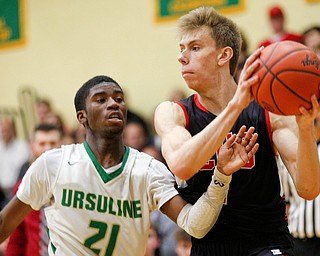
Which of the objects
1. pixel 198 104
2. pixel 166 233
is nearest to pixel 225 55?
pixel 198 104

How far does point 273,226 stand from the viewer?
4.79m

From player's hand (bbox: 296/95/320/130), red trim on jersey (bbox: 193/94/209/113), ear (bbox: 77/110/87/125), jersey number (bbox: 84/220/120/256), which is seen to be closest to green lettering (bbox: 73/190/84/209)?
jersey number (bbox: 84/220/120/256)

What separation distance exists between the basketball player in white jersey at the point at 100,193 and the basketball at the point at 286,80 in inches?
40.5

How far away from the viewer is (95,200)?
492 centimetres

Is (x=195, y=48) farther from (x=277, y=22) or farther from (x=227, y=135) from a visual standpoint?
(x=277, y=22)

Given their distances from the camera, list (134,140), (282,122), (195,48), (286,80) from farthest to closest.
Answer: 1. (134,140)
2. (195,48)
3. (282,122)
4. (286,80)

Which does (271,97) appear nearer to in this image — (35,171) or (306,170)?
(306,170)

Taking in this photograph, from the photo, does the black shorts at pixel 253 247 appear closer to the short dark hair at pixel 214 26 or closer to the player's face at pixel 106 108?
the player's face at pixel 106 108

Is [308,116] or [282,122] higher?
[308,116]

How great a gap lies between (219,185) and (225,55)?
911mm

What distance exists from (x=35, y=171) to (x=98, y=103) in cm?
63

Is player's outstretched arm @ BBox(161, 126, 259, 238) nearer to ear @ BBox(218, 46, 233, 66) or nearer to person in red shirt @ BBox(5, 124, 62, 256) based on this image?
ear @ BBox(218, 46, 233, 66)

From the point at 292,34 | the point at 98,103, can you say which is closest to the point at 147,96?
the point at 292,34

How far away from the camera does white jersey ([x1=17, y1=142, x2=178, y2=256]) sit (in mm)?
4875
